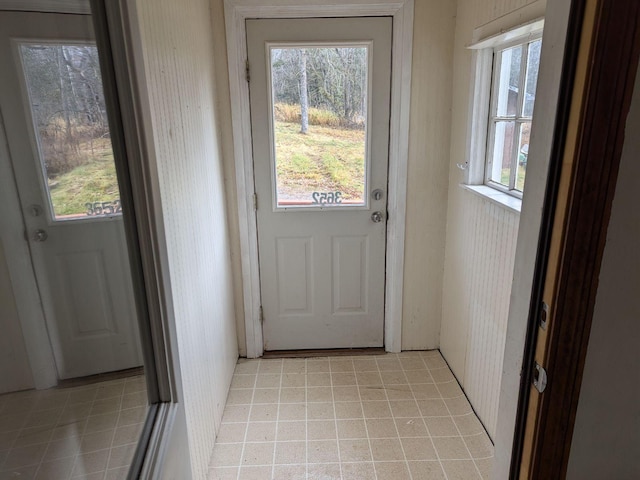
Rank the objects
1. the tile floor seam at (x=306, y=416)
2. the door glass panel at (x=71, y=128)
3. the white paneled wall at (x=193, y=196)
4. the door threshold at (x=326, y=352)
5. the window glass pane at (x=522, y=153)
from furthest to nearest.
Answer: the door threshold at (x=326, y=352) < the tile floor seam at (x=306, y=416) < the window glass pane at (x=522, y=153) < the white paneled wall at (x=193, y=196) < the door glass panel at (x=71, y=128)

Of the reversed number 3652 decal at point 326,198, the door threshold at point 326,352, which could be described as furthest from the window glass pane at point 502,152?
the door threshold at point 326,352

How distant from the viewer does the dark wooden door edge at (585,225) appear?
658 millimetres

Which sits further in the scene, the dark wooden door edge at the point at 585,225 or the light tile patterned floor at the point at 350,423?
the light tile patterned floor at the point at 350,423

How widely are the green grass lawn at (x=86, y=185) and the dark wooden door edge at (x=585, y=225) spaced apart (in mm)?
864

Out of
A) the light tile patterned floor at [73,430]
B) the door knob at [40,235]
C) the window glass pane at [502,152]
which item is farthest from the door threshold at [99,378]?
the window glass pane at [502,152]

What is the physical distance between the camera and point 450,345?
2643 mm

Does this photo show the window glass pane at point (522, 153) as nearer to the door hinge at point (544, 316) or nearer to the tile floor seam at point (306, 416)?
the door hinge at point (544, 316)

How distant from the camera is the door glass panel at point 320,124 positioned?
241 cm

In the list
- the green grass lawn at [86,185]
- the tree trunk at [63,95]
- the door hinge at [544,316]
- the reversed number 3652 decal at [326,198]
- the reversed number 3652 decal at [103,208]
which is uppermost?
the tree trunk at [63,95]

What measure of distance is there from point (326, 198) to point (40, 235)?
1.99m

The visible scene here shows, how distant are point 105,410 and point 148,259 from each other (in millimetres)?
328

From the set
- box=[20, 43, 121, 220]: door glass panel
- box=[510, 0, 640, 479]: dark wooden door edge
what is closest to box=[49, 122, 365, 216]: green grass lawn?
box=[20, 43, 121, 220]: door glass panel

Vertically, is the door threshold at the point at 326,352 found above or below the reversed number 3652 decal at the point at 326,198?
below

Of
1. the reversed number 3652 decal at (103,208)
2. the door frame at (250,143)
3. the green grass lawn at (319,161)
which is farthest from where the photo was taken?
the green grass lawn at (319,161)
